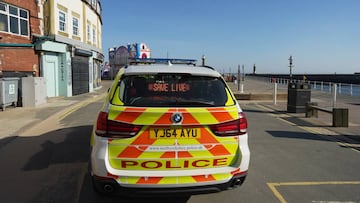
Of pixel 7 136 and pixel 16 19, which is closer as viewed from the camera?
pixel 7 136

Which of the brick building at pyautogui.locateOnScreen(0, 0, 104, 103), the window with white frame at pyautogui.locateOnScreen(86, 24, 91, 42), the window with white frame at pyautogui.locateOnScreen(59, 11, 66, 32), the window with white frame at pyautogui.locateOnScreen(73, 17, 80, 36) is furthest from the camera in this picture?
the window with white frame at pyautogui.locateOnScreen(86, 24, 91, 42)

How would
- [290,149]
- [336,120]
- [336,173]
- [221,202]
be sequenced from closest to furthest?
[221,202] < [336,173] < [290,149] < [336,120]

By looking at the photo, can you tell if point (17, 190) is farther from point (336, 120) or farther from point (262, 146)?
point (336, 120)

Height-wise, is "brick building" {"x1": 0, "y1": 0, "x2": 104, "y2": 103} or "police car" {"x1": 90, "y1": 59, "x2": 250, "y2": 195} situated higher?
"brick building" {"x1": 0, "y1": 0, "x2": 104, "y2": 103}

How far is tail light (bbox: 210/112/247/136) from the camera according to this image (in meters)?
3.71

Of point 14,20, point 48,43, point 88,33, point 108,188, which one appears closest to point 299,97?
point 108,188

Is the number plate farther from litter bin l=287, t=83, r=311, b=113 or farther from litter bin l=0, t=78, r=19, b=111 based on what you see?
litter bin l=0, t=78, r=19, b=111

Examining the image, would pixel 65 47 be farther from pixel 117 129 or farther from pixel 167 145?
pixel 167 145

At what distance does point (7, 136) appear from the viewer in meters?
8.56

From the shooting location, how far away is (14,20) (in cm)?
1756

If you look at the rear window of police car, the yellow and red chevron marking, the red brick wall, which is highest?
the red brick wall

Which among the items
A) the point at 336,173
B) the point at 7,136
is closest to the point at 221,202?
the point at 336,173

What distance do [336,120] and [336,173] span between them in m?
5.15

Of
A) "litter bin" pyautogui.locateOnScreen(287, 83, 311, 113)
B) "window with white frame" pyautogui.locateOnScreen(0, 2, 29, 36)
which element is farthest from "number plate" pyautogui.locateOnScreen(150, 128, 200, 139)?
"window with white frame" pyautogui.locateOnScreen(0, 2, 29, 36)
